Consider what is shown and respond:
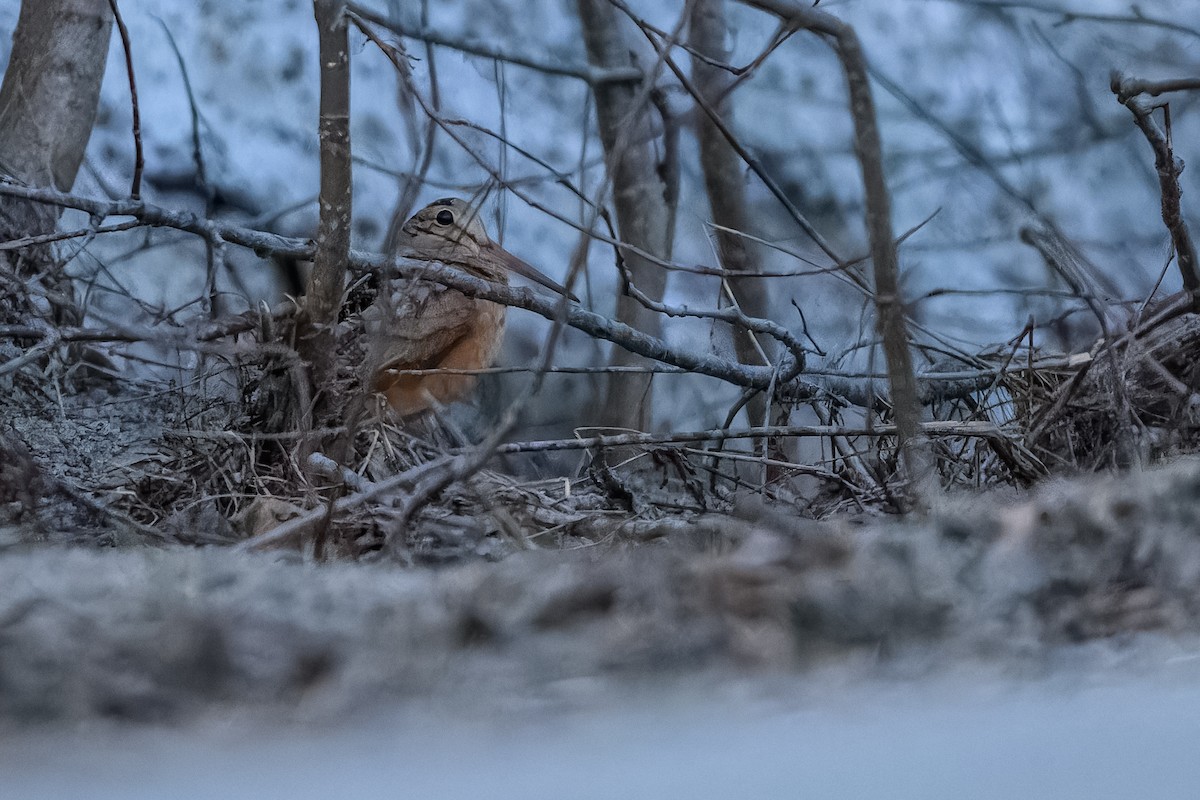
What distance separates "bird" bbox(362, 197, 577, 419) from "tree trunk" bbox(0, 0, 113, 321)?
1.42 feet

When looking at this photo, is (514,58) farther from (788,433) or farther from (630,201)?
(788,433)

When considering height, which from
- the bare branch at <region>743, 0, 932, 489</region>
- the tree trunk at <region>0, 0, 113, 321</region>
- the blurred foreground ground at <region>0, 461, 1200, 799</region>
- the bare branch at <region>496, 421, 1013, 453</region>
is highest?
the tree trunk at <region>0, 0, 113, 321</region>

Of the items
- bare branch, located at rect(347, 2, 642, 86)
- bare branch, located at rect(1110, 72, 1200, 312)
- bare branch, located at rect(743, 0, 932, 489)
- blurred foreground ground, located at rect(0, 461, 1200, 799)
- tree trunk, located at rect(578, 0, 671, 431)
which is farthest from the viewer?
tree trunk, located at rect(578, 0, 671, 431)

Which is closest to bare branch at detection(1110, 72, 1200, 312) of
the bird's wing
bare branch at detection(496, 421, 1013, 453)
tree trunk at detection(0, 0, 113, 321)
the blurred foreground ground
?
bare branch at detection(496, 421, 1013, 453)

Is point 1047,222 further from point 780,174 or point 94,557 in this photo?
point 94,557

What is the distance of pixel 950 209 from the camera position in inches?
49.4

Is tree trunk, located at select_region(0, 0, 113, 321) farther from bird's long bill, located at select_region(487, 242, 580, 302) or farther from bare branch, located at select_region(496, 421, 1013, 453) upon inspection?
bare branch, located at select_region(496, 421, 1013, 453)

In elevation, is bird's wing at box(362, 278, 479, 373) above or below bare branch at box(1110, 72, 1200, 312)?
below

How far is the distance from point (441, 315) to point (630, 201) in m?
0.41

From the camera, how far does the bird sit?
1093mm

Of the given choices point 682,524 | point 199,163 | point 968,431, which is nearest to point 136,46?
point 199,163

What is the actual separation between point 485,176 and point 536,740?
89 cm

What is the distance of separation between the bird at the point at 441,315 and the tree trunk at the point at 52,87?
433 millimetres

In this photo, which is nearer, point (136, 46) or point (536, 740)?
point (536, 740)
